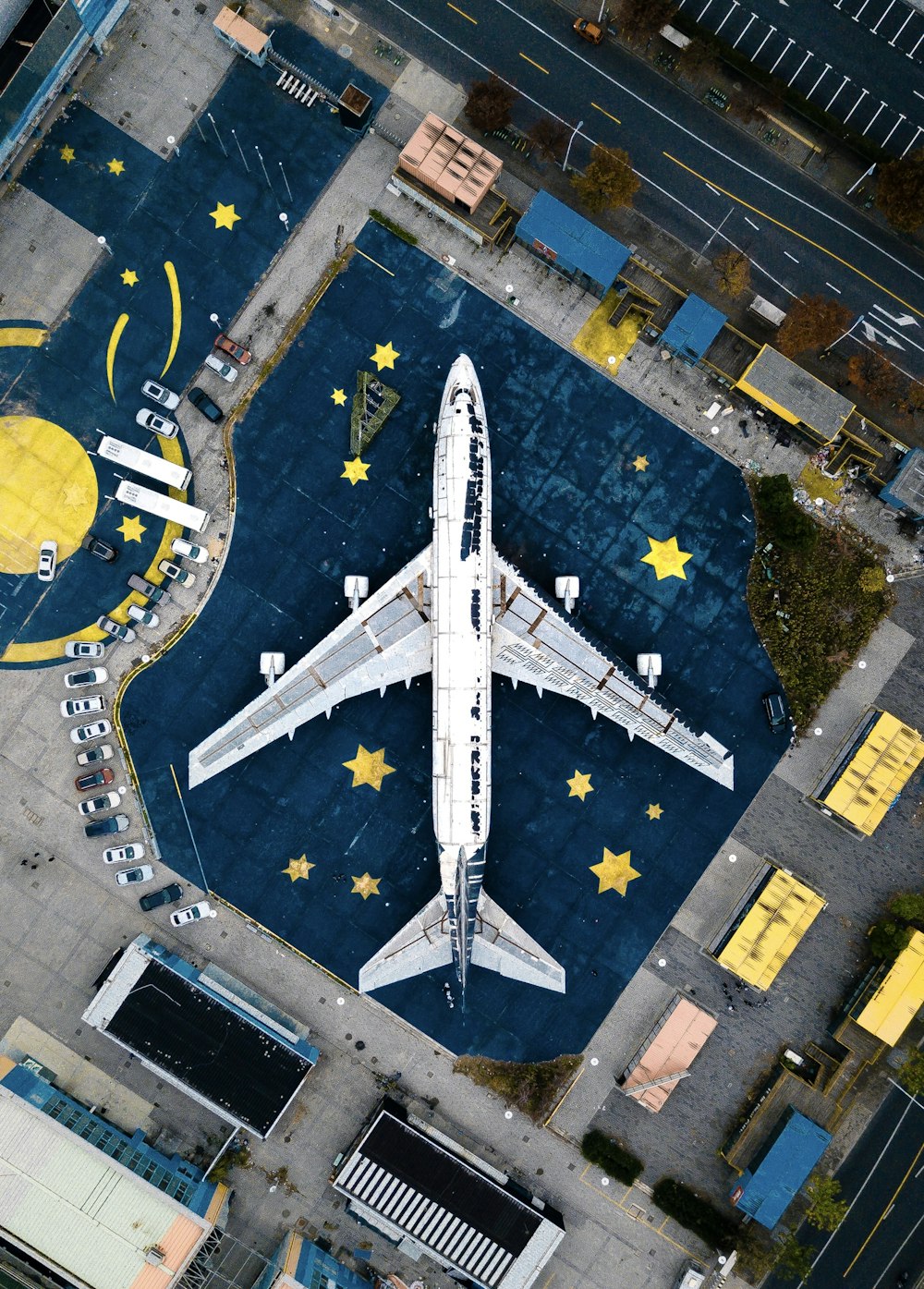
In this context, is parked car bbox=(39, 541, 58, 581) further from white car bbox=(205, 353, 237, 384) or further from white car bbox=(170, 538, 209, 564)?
white car bbox=(205, 353, 237, 384)

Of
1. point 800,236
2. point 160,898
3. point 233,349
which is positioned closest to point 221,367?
point 233,349

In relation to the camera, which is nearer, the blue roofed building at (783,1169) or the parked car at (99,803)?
the blue roofed building at (783,1169)

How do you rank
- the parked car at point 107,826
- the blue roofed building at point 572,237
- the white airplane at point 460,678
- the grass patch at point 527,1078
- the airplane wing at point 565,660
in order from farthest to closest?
the grass patch at point 527,1078, the parked car at point 107,826, the blue roofed building at point 572,237, the airplane wing at point 565,660, the white airplane at point 460,678

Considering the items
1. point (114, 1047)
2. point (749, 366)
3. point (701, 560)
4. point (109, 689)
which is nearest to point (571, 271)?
point (749, 366)

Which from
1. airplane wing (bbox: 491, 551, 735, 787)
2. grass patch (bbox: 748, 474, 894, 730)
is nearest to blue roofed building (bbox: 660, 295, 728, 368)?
grass patch (bbox: 748, 474, 894, 730)

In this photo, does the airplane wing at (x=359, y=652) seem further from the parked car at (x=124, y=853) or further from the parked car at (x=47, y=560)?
the parked car at (x=47, y=560)

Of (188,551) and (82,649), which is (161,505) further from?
(82,649)

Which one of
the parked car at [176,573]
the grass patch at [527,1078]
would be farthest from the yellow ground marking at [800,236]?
the grass patch at [527,1078]
